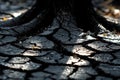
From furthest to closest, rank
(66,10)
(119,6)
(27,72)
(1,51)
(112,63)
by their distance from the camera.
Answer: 1. (119,6)
2. (66,10)
3. (1,51)
4. (112,63)
5. (27,72)

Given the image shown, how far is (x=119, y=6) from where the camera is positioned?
19.6ft

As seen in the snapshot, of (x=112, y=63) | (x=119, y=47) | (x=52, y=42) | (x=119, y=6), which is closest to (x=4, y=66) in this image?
(x=52, y=42)

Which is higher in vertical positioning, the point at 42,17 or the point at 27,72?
the point at 42,17

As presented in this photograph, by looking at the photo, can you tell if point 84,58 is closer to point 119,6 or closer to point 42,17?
point 42,17

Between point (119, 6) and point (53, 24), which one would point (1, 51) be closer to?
point (53, 24)

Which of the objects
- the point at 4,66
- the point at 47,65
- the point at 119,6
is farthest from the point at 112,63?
the point at 119,6

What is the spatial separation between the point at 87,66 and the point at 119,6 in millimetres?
2948

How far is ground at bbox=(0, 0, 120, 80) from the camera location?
3070 mm

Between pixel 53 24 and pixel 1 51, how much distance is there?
0.78 metres

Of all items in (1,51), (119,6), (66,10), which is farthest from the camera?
(119,6)

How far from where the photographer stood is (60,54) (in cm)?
347

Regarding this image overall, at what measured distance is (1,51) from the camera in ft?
11.6

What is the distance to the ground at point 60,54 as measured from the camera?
10.1 feet

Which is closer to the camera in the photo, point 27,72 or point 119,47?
point 27,72
